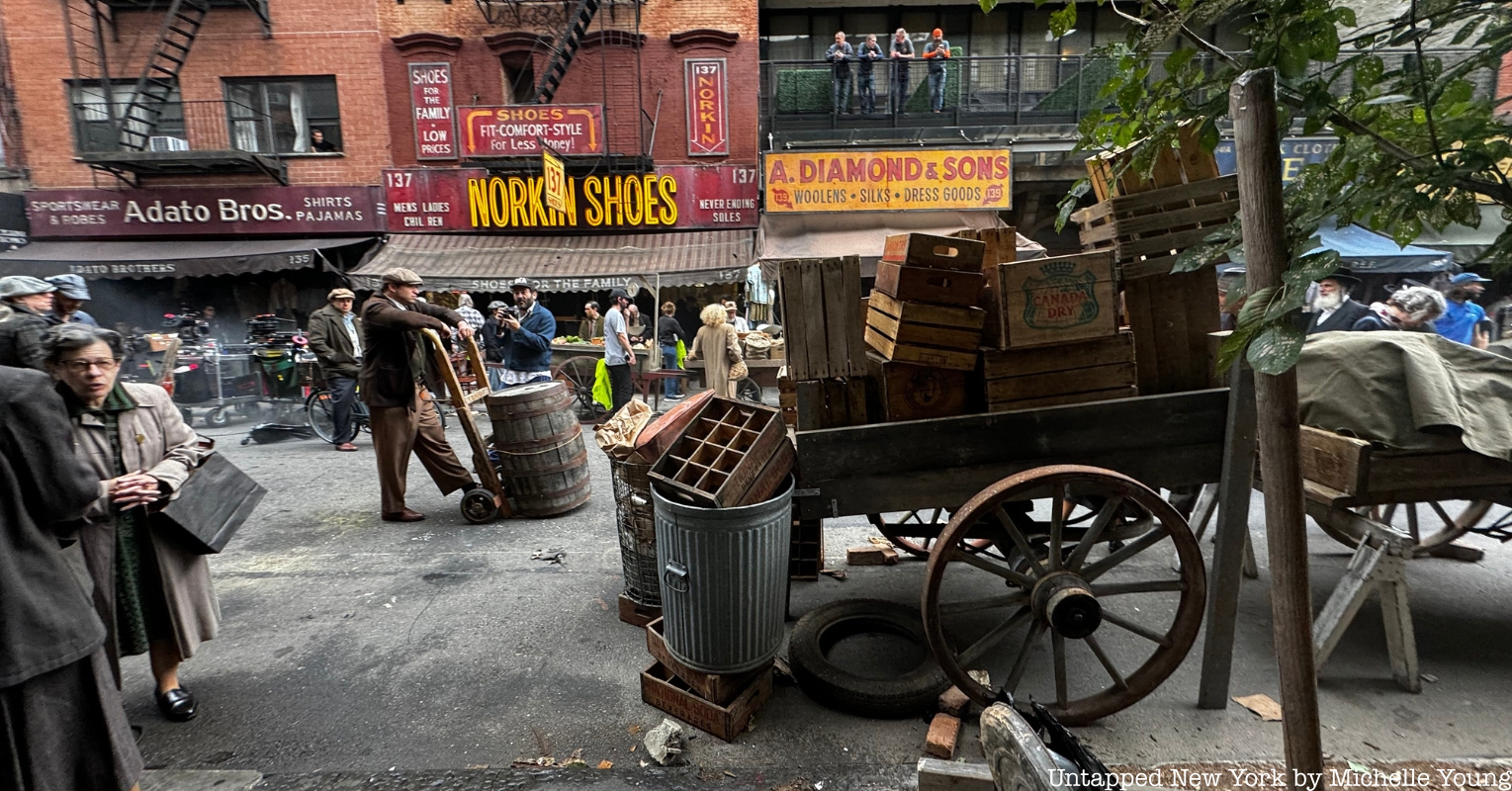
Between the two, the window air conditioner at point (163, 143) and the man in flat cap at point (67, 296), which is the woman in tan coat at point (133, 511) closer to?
the man in flat cap at point (67, 296)

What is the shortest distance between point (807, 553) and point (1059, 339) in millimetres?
2373

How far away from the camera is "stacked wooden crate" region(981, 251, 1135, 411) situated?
305 centimetres

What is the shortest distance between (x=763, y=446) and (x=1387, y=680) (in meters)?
3.37

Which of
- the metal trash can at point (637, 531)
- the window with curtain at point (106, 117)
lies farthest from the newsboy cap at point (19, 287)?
the window with curtain at point (106, 117)

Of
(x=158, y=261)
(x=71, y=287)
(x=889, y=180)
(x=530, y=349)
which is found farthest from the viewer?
(x=158, y=261)

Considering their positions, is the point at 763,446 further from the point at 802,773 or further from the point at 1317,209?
the point at 1317,209

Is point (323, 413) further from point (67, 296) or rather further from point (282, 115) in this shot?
point (282, 115)

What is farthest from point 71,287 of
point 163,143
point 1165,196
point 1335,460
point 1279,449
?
point 163,143

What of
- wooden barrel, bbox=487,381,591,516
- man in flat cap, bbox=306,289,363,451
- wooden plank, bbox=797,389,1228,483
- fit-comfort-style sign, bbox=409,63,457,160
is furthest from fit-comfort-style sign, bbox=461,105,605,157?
wooden plank, bbox=797,389,1228,483

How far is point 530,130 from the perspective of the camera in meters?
14.2

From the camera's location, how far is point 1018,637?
4.09 m

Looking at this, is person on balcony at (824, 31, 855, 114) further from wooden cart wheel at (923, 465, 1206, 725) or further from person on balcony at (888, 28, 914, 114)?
wooden cart wheel at (923, 465, 1206, 725)

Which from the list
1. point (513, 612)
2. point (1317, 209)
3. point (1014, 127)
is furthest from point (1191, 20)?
point (1014, 127)

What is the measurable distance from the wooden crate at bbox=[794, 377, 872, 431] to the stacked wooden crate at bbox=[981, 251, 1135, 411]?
585 millimetres
